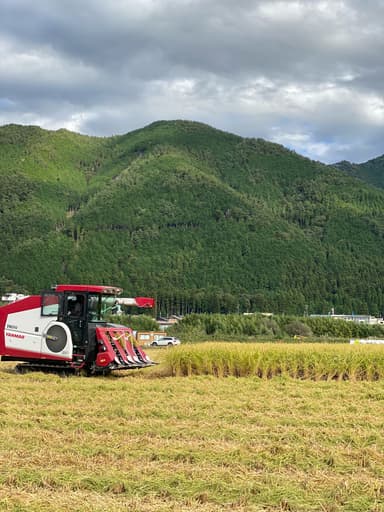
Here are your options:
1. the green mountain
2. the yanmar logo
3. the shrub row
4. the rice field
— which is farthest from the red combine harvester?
the green mountain

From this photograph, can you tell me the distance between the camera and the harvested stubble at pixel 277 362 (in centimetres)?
1738

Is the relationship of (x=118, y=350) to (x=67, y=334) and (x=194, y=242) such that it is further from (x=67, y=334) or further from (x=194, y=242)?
(x=194, y=242)

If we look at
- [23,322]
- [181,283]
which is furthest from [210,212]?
[23,322]

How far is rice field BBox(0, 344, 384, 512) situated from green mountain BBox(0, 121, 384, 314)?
10319 centimetres

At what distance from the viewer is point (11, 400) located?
12336 millimetres

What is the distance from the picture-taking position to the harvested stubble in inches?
684

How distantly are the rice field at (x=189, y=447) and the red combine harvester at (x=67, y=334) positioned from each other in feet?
6.93

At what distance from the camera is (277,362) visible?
57.6 ft

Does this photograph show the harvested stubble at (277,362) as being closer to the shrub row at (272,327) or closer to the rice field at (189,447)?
the rice field at (189,447)

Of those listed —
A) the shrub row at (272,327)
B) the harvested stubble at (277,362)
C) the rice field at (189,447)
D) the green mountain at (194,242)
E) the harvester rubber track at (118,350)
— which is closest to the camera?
the rice field at (189,447)

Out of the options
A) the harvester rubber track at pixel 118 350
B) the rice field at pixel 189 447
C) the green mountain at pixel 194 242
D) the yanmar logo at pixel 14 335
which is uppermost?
the green mountain at pixel 194 242

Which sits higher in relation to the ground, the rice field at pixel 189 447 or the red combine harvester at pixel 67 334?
the red combine harvester at pixel 67 334

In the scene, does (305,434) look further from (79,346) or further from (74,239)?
(74,239)

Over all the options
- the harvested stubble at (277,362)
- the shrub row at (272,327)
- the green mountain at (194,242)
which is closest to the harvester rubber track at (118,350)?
the harvested stubble at (277,362)
